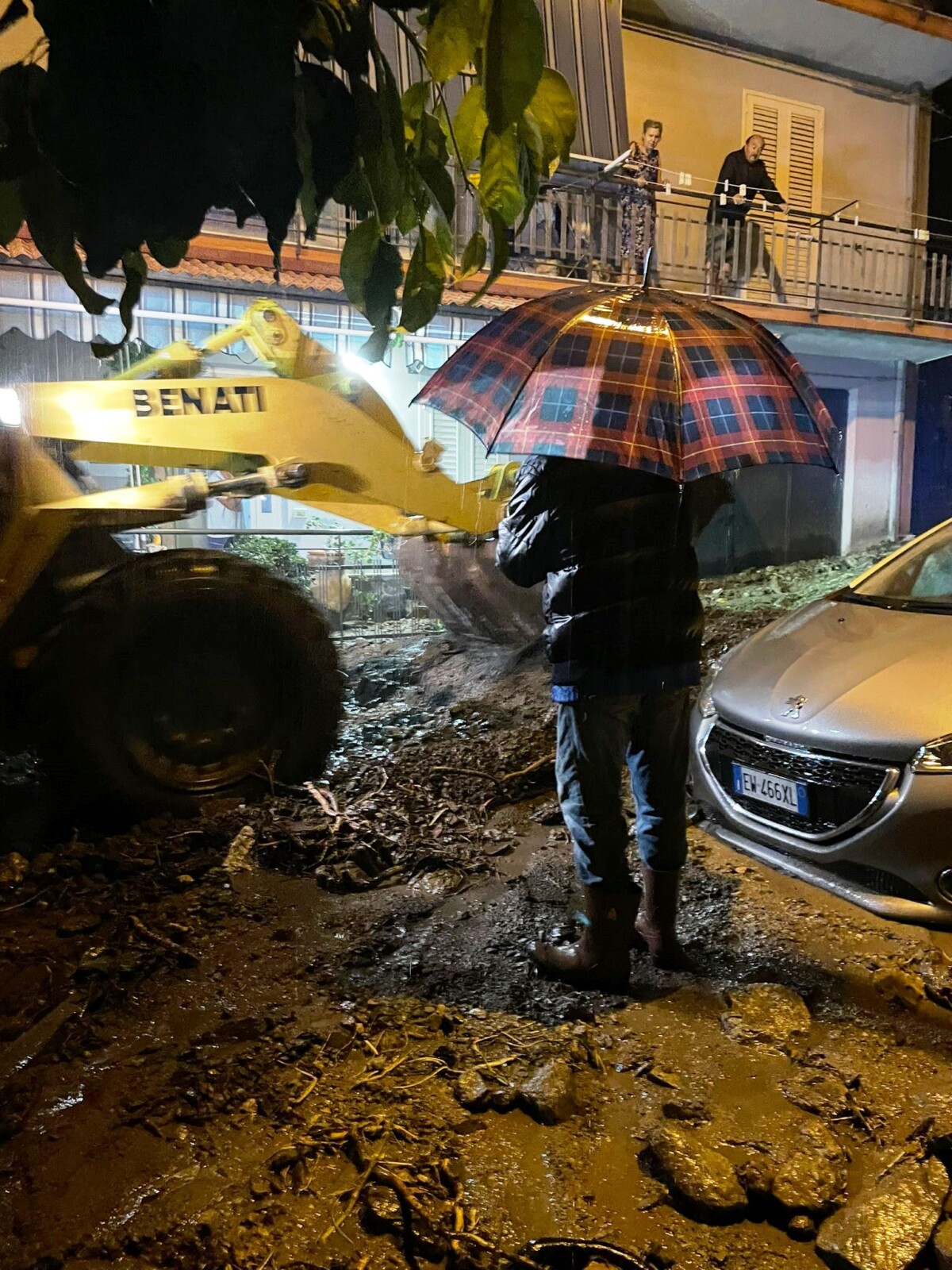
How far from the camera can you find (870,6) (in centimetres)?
896

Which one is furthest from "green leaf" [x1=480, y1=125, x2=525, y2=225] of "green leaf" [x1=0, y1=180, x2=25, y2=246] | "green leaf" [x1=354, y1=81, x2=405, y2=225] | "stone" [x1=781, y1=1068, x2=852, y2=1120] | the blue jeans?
"stone" [x1=781, y1=1068, x2=852, y2=1120]

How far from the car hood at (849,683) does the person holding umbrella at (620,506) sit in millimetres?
817

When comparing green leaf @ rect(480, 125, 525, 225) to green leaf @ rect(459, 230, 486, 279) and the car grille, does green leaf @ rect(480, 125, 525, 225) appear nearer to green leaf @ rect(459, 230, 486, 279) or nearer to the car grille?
green leaf @ rect(459, 230, 486, 279)

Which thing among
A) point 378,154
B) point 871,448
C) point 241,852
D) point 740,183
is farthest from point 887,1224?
point 871,448

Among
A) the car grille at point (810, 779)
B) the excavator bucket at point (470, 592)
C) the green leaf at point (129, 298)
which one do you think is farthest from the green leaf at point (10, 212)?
the excavator bucket at point (470, 592)

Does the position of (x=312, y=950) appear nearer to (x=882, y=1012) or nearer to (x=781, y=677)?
(x=882, y=1012)

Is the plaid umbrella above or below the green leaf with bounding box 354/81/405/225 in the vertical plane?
below

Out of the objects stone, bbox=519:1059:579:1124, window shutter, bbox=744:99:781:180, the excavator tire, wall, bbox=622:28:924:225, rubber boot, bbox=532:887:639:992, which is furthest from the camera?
window shutter, bbox=744:99:781:180

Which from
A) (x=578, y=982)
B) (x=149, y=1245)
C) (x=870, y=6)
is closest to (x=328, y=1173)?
(x=149, y=1245)

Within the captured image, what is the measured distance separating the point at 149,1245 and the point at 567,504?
2053 millimetres

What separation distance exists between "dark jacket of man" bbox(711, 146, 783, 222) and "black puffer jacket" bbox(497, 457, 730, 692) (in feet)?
25.3

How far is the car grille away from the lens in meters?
3.14

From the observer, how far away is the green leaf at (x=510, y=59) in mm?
990

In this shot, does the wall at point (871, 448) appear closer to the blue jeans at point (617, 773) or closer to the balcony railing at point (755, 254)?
the balcony railing at point (755, 254)
